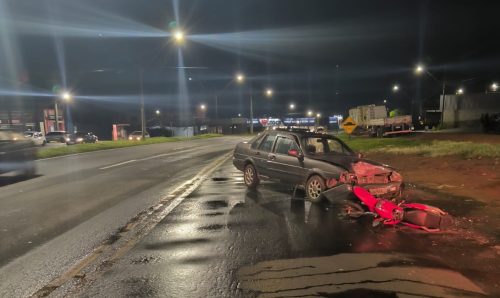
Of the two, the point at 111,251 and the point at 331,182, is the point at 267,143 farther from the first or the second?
the point at 111,251

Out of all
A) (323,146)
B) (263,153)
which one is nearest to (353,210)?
(323,146)

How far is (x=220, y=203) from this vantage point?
9539mm

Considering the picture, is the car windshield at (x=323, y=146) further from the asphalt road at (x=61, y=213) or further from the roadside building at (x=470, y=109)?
the roadside building at (x=470, y=109)

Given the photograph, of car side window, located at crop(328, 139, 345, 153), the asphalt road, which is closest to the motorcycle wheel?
car side window, located at crop(328, 139, 345, 153)

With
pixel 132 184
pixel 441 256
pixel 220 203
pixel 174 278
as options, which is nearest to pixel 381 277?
pixel 441 256

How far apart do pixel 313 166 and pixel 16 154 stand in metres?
10.8

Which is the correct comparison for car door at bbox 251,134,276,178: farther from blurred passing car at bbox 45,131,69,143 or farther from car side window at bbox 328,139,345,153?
blurred passing car at bbox 45,131,69,143

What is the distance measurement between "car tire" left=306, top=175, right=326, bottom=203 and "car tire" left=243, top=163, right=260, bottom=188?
2.33 meters

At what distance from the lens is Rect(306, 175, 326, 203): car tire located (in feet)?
29.9

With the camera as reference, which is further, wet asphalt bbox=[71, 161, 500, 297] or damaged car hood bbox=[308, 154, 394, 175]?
damaged car hood bbox=[308, 154, 394, 175]

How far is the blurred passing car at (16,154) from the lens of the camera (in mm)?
14297

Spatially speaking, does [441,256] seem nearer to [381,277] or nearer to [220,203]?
[381,277]

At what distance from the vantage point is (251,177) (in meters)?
11.8

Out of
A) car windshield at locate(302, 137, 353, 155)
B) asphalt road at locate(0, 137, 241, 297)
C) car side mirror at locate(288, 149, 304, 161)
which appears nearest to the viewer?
asphalt road at locate(0, 137, 241, 297)
